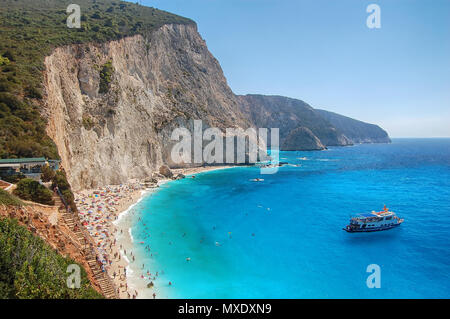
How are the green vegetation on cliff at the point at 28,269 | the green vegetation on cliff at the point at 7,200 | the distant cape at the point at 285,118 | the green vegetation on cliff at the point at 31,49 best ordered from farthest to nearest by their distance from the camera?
the distant cape at the point at 285,118 < the green vegetation on cliff at the point at 31,49 < the green vegetation on cliff at the point at 7,200 < the green vegetation on cliff at the point at 28,269

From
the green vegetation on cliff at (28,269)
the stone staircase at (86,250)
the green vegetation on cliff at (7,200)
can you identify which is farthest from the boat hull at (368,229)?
the green vegetation on cliff at (7,200)

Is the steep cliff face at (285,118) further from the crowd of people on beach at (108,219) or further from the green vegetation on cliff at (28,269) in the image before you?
the green vegetation on cliff at (28,269)

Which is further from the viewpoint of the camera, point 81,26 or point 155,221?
point 81,26

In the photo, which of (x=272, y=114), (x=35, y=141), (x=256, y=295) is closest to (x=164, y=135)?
(x=35, y=141)

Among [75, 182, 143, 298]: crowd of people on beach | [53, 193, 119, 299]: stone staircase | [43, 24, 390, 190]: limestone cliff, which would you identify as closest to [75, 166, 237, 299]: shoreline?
[75, 182, 143, 298]: crowd of people on beach

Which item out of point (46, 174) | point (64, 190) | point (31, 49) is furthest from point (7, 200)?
point (31, 49)
